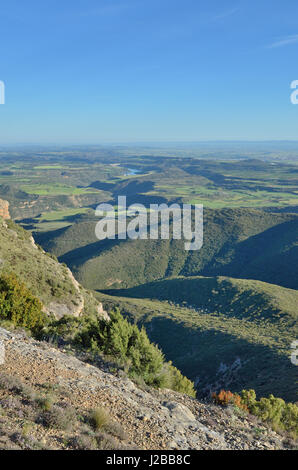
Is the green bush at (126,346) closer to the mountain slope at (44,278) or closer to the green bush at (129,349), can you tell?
the green bush at (129,349)

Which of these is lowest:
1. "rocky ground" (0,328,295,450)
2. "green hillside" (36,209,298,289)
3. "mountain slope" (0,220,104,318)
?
"green hillside" (36,209,298,289)

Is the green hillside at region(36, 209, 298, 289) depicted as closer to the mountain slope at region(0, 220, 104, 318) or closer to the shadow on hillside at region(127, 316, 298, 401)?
the shadow on hillside at region(127, 316, 298, 401)

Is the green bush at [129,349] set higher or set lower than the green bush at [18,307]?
lower

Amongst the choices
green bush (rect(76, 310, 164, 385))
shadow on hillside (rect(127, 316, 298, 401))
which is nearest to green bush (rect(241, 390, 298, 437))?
green bush (rect(76, 310, 164, 385))

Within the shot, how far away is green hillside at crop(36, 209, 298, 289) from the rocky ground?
62.7 m

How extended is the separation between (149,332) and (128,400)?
114 ft

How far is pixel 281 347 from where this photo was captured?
30328 mm

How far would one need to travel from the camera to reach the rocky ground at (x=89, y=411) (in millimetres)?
6852

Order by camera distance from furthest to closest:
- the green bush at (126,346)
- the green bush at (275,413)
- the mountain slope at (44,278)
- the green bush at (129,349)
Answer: the mountain slope at (44,278), the green bush at (126,346), the green bush at (129,349), the green bush at (275,413)

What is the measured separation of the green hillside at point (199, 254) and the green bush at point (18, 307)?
57.7 m

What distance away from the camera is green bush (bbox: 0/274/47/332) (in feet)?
46.3

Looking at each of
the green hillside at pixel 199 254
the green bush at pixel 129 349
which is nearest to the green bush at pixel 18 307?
the green bush at pixel 129 349

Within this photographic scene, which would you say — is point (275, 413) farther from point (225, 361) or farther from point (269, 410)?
point (225, 361)
